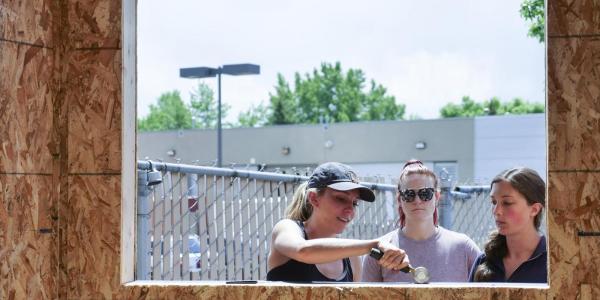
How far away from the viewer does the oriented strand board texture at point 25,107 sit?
4.00 meters

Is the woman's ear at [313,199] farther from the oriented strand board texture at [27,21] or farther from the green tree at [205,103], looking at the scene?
the green tree at [205,103]

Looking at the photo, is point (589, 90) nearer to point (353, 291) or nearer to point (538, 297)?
point (538, 297)

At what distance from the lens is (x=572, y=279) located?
364cm

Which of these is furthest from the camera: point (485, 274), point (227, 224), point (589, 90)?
point (227, 224)

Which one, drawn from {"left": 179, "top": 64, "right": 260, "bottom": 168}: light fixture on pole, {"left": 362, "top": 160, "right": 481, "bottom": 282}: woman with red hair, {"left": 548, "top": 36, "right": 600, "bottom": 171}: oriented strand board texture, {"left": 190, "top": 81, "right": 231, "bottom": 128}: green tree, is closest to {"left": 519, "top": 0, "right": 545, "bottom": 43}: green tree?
{"left": 362, "top": 160, "right": 481, "bottom": 282}: woman with red hair

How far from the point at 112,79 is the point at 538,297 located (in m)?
1.90

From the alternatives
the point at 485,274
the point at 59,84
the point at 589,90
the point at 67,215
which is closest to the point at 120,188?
the point at 67,215

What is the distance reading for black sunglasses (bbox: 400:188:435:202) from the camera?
473 centimetres

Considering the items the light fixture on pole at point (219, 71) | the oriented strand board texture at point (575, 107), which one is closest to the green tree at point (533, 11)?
the oriented strand board texture at point (575, 107)

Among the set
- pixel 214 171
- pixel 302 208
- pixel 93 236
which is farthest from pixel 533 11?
pixel 93 236

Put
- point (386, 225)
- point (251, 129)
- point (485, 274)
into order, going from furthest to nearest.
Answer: point (251, 129) → point (386, 225) → point (485, 274)

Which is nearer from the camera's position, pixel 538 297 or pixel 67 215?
pixel 538 297

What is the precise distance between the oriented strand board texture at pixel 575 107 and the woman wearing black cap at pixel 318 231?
0.76 m

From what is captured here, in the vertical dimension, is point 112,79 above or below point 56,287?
above
